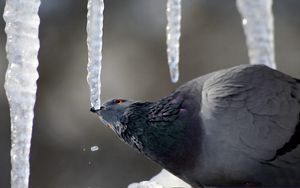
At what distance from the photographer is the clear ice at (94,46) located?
2277mm

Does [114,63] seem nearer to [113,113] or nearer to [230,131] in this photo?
[113,113]

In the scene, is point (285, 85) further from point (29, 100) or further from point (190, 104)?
point (29, 100)

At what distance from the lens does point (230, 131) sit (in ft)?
6.13

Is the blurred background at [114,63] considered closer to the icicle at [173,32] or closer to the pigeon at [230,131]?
the icicle at [173,32]

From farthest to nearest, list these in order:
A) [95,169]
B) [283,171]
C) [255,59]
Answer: [95,169]
[255,59]
[283,171]

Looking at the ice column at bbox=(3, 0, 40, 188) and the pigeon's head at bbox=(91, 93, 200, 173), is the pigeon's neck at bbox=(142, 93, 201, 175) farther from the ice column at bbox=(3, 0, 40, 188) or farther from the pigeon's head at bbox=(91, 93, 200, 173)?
the ice column at bbox=(3, 0, 40, 188)

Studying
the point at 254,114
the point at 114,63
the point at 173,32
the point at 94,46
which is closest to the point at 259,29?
the point at 173,32

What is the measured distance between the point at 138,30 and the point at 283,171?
395cm

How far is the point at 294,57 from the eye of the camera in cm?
583

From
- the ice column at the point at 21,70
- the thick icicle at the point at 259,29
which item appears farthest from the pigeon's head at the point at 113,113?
the thick icicle at the point at 259,29

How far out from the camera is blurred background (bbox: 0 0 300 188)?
17.5 feet

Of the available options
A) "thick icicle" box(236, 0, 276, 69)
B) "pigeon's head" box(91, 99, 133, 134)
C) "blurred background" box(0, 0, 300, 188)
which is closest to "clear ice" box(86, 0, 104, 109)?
"pigeon's head" box(91, 99, 133, 134)

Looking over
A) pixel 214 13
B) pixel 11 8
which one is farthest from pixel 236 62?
pixel 11 8

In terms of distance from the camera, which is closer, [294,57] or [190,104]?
[190,104]
